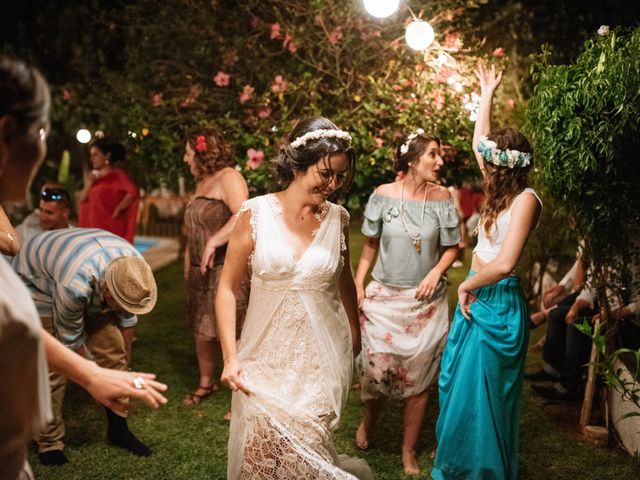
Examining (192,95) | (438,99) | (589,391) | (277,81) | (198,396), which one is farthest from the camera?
(192,95)

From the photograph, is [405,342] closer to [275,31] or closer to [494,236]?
[494,236]

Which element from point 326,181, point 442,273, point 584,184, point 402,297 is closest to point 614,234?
point 584,184

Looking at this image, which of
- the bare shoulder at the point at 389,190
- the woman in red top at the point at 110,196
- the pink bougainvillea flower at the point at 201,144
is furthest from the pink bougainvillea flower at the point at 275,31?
the bare shoulder at the point at 389,190

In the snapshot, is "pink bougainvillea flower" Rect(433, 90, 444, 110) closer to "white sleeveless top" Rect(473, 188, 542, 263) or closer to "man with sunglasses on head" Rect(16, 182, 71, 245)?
"white sleeveless top" Rect(473, 188, 542, 263)

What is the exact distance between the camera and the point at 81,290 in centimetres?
405

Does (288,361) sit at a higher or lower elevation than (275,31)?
lower

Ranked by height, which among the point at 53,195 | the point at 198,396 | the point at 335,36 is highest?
the point at 335,36

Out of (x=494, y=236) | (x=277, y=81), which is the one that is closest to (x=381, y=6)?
(x=277, y=81)

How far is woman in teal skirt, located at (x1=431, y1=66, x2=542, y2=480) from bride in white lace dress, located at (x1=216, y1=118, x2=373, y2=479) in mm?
887

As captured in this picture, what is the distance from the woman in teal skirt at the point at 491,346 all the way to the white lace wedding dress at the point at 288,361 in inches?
36.1

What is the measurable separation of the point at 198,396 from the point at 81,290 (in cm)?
169

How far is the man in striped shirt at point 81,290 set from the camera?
409 cm

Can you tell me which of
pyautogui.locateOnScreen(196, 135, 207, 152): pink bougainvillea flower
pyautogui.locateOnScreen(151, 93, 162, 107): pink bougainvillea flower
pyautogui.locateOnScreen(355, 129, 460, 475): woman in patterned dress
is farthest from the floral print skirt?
pyautogui.locateOnScreen(151, 93, 162, 107): pink bougainvillea flower

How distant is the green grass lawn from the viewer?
14.1ft
